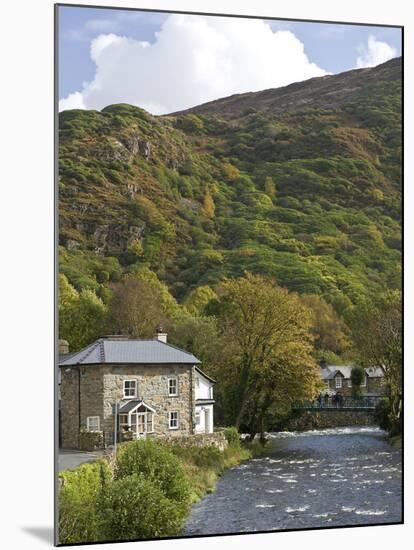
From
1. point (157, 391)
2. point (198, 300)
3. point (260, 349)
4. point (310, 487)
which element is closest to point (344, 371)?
point (260, 349)

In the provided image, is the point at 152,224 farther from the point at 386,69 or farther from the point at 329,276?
the point at 386,69

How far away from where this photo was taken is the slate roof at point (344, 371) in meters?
15.3

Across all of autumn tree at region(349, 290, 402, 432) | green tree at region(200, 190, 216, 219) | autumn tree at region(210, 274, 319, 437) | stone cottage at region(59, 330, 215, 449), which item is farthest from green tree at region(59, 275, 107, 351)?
autumn tree at region(349, 290, 402, 432)

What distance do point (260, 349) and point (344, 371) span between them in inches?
43.7

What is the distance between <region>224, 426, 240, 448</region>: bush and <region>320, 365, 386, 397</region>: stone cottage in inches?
49.0

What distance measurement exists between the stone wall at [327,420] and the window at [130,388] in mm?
2025

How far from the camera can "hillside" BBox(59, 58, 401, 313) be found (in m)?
14.1

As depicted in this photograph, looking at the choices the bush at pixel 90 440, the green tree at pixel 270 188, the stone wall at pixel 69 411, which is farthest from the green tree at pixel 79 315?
the green tree at pixel 270 188

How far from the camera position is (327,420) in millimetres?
15422

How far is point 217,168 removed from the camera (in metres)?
15.1

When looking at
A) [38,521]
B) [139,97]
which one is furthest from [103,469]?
[139,97]

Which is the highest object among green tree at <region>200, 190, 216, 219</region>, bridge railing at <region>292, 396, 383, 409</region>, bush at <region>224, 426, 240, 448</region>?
green tree at <region>200, 190, 216, 219</region>

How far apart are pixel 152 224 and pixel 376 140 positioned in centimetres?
305

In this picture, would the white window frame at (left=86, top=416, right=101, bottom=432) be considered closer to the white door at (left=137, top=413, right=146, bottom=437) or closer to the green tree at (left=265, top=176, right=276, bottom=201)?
the white door at (left=137, top=413, right=146, bottom=437)
